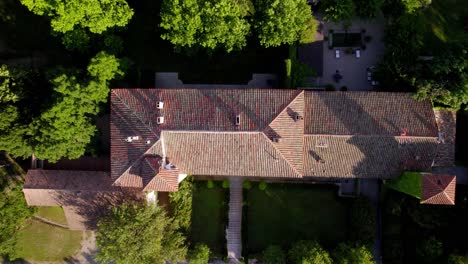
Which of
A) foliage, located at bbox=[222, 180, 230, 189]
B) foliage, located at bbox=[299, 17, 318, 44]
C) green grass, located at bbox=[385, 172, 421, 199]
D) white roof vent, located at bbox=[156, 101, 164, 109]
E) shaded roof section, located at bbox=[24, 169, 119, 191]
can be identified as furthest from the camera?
foliage, located at bbox=[222, 180, 230, 189]

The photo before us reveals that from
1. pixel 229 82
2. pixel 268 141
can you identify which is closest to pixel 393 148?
pixel 268 141

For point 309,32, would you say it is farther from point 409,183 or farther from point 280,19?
point 409,183

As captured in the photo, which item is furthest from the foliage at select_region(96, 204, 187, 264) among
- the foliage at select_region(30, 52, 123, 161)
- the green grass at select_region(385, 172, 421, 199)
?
the green grass at select_region(385, 172, 421, 199)

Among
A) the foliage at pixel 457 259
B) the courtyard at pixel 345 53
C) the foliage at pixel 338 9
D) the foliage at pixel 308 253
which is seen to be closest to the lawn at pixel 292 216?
the foliage at pixel 308 253

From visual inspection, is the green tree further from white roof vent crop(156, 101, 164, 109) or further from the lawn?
the lawn

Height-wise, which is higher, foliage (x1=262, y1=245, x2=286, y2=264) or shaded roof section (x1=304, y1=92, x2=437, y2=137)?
shaded roof section (x1=304, y1=92, x2=437, y2=137)

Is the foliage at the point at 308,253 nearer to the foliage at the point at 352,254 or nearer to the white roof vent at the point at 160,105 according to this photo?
the foliage at the point at 352,254
